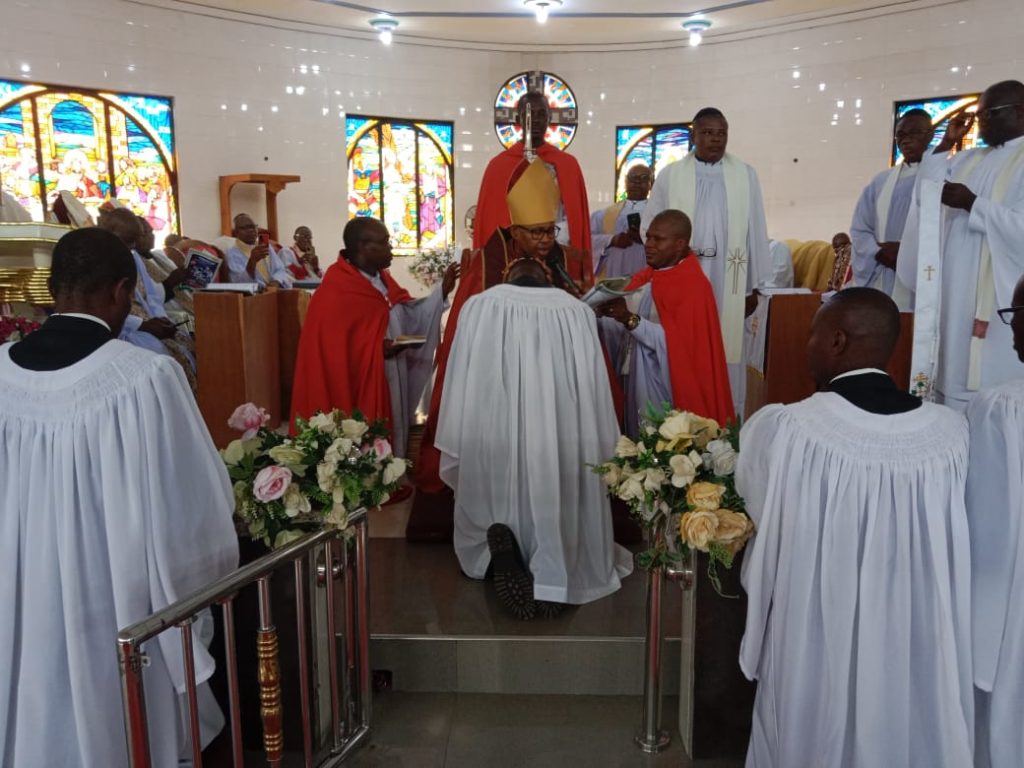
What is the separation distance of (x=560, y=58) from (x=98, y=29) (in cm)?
791

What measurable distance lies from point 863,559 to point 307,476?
1875 mm

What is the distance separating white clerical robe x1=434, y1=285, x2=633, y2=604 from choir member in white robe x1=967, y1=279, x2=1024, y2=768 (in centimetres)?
183

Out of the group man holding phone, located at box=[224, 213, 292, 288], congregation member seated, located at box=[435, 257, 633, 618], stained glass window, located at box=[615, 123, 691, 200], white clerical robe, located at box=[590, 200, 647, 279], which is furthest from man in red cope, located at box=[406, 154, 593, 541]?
stained glass window, located at box=[615, 123, 691, 200]

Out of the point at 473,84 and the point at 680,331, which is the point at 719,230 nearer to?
the point at 680,331

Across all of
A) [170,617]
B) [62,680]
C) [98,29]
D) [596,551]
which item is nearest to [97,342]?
[170,617]

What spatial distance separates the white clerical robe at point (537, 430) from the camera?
3928 mm

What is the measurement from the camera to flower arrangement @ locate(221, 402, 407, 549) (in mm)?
2896

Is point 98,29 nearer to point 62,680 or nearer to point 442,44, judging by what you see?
point 442,44

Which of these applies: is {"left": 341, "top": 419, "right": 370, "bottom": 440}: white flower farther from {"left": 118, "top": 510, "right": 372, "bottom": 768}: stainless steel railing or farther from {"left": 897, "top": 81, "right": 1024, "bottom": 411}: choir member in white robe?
{"left": 897, "top": 81, "right": 1024, "bottom": 411}: choir member in white robe

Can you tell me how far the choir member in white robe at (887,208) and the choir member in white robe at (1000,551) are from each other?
11.8ft

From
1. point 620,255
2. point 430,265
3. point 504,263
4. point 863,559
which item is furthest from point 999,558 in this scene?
point 430,265

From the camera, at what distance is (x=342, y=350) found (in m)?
5.45

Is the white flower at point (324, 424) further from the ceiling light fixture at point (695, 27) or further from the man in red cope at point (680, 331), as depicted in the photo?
the ceiling light fixture at point (695, 27)

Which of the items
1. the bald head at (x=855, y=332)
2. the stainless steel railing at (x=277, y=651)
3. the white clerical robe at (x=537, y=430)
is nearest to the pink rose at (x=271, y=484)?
the stainless steel railing at (x=277, y=651)
